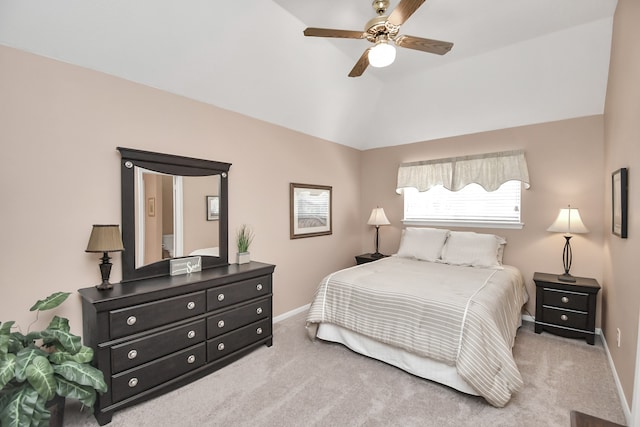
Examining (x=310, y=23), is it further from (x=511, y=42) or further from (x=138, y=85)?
(x=511, y=42)

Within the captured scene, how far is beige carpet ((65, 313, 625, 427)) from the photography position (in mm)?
1986

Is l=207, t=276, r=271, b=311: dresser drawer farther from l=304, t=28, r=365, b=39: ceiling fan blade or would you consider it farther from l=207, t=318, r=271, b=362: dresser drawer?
l=304, t=28, r=365, b=39: ceiling fan blade

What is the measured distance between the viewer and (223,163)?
3.09 m

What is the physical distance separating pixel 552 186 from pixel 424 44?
2.65 metres

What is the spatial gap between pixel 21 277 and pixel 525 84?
16.4 feet

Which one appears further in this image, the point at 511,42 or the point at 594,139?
the point at 594,139

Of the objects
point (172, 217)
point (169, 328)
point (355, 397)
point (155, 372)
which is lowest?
point (355, 397)

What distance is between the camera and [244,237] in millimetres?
3293

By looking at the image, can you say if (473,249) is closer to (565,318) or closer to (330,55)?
(565,318)

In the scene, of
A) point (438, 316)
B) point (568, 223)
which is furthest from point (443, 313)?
point (568, 223)

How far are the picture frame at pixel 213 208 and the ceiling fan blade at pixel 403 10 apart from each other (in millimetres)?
2208

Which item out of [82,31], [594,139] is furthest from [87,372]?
[594,139]

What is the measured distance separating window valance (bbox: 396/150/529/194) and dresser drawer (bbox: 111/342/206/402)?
11.8 feet

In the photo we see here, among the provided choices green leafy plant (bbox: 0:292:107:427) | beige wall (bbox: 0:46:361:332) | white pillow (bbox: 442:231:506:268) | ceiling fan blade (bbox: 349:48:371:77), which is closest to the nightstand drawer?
white pillow (bbox: 442:231:506:268)
